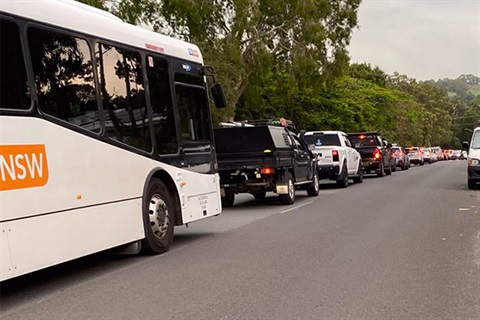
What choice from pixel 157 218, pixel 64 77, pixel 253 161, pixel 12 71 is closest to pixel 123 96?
→ pixel 64 77

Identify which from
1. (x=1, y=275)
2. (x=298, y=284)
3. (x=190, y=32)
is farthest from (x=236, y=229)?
(x=190, y=32)

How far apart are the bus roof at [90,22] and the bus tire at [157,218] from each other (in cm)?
204

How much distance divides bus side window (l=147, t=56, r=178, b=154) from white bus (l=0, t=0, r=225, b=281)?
15mm

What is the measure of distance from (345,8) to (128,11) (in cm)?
1547

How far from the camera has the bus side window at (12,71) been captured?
20.8ft

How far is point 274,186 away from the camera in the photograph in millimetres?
16016

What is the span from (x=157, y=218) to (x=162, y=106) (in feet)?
5.55

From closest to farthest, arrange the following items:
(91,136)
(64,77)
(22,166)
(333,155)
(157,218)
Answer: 1. (22,166)
2. (64,77)
3. (91,136)
4. (157,218)
5. (333,155)

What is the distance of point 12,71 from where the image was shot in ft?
21.2

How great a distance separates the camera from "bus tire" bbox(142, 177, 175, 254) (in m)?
8.88

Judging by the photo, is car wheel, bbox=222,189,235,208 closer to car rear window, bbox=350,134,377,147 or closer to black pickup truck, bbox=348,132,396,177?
black pickup truck, bbox=348,132,396,177

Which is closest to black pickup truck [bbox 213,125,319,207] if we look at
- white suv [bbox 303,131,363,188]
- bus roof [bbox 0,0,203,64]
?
bus roof [bbox 0,0,203,64]

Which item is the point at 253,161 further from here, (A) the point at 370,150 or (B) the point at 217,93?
(A) the point at 370,150

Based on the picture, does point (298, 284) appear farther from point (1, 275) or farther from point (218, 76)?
point (218, 76)
